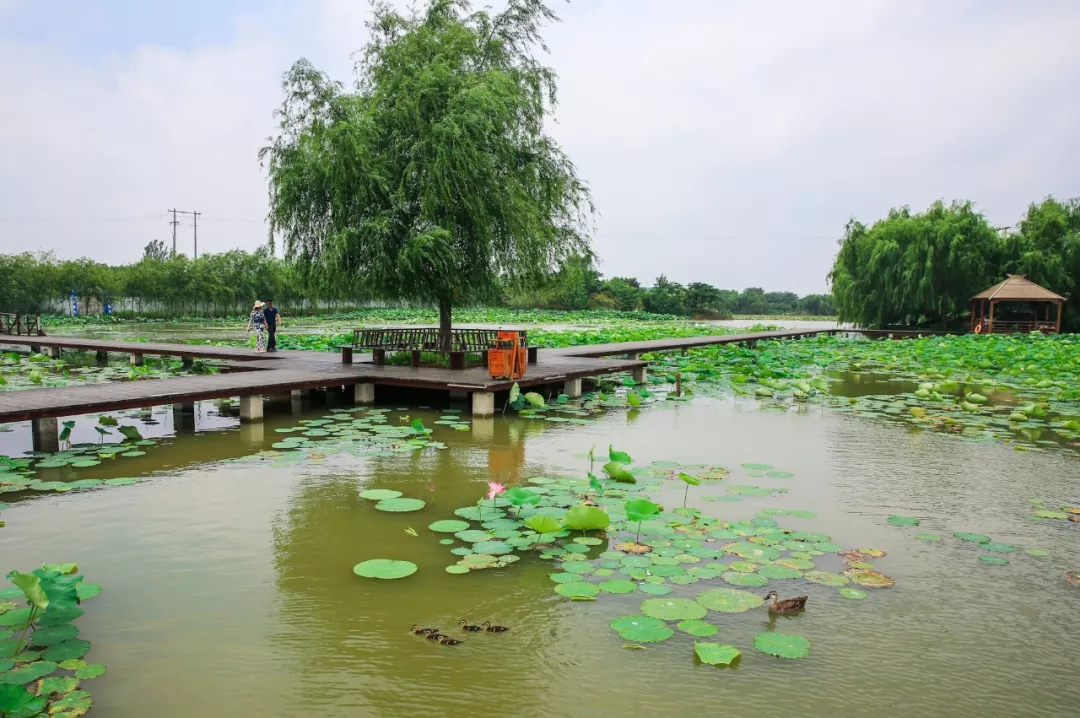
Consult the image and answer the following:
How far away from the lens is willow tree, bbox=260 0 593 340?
411 inches

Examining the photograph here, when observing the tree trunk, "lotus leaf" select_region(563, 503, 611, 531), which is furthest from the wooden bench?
"lotus leaf" select_region(563, 503, 611, 531)

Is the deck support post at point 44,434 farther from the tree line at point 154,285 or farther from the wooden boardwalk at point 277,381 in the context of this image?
the tree line at point 154,285

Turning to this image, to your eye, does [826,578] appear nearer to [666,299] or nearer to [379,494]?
[379,494]

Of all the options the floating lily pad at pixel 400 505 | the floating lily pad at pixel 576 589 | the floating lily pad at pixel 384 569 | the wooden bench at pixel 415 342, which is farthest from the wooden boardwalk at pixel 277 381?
the floating lily pad at pixel 576 589

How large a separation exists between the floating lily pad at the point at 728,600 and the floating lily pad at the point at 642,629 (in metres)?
0.30

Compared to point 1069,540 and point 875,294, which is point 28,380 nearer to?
point 1069,540

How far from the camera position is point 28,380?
11.1m

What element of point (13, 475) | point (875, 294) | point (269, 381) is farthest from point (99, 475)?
point (875, 294)

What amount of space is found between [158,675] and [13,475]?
3.81 meters

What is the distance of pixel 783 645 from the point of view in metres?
2.80

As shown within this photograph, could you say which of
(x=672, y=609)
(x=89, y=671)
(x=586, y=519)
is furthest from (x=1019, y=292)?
(x=89, y=671)

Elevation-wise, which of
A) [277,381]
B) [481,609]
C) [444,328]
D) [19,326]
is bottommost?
[481,609]

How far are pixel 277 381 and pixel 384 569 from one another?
5.58 meters

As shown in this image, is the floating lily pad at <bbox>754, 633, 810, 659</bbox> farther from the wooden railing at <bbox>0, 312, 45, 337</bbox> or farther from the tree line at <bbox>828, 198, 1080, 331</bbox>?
the tree line at <bbox>828, 198, 1080, 331</bbox>
